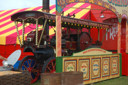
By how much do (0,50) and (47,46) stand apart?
2794 mm

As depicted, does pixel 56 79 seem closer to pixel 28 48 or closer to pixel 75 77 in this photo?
pixel 75 77

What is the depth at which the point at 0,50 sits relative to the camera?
8039 millimetres

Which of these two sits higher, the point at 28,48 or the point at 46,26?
the point at 46,26

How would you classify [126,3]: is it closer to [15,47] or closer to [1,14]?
[15,47]

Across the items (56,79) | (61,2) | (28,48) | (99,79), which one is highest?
(61,2)

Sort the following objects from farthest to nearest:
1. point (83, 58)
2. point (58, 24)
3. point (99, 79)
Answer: point (99, 79), point (83, 58), point (58, 24)

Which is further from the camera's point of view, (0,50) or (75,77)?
(0,50)

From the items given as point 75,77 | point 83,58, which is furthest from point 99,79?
point 75,77

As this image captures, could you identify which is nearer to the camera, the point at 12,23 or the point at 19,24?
the point at 19,24

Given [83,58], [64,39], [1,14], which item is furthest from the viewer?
[1,14]

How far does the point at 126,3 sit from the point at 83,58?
3392 mm

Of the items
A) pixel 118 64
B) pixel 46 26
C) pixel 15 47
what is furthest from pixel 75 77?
pixel 15 47

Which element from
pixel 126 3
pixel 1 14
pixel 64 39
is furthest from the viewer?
pixel 1 14

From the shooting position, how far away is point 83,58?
5.77m
